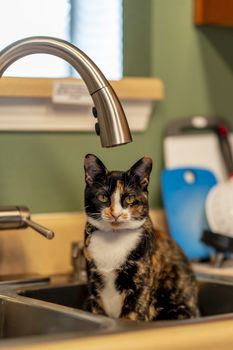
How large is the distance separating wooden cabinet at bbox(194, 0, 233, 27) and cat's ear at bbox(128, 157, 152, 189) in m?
0.71

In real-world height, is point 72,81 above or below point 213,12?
below

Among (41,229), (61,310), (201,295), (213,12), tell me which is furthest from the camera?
(213,12)

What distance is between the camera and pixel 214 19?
6.18ft

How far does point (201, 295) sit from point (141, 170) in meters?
0.41

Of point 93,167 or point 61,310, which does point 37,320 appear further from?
point 93,167

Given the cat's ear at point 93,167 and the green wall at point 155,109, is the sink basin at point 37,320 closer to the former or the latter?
the cat's ear at point 93,167

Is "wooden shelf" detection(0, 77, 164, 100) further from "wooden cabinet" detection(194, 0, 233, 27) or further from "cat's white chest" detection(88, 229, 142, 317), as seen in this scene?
"cat's white chest" detection(88, 229, 142, 317)

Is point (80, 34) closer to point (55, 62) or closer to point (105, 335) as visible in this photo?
point (55, 62)

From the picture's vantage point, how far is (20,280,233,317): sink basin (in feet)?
4.84

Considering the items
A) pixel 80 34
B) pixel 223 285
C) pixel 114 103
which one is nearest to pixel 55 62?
pixel 80 34

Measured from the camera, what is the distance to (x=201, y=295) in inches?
61.6

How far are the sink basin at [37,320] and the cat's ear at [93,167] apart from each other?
24cm

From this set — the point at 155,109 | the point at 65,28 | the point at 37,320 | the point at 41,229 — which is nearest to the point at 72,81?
the point at 65,28

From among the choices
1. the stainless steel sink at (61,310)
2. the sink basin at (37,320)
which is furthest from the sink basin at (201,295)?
the sink basin at (37,320)
